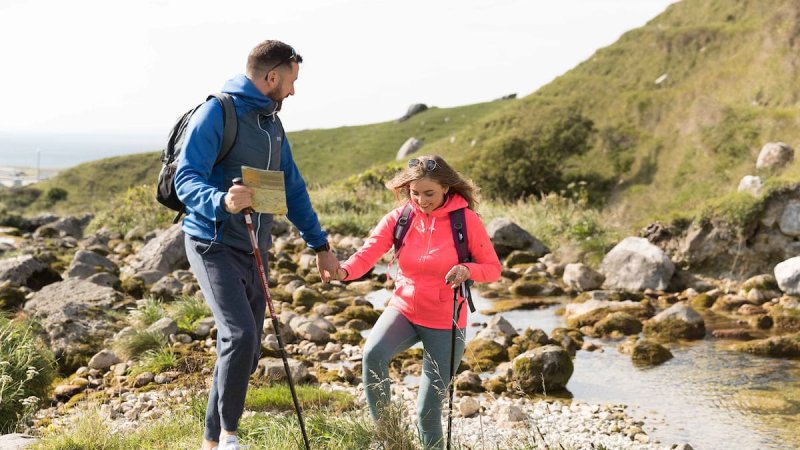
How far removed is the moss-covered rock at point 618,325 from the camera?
1048 cm

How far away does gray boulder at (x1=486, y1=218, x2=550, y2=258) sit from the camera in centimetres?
1638

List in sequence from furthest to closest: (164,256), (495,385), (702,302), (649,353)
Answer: (164,256) < (702,302) < (649,353) < (495,385)

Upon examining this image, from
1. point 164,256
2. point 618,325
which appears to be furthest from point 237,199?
point 164,256

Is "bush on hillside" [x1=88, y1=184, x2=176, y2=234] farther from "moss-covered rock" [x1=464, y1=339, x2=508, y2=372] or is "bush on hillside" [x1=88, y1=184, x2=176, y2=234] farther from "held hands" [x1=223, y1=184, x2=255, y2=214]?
"held hands" [x1=223, y1=184, x2=255, y2=214]

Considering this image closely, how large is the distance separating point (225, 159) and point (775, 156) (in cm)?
1667

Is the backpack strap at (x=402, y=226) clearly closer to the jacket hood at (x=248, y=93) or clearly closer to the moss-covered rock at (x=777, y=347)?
the jacket hood at (x=248, y=93)

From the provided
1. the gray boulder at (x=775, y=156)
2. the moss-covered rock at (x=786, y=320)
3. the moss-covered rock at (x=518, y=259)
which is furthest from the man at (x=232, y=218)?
the gray boulder at (x=775, y=156)

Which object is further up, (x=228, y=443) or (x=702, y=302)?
(x=228, y=443)

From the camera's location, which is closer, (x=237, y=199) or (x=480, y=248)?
(x=237, y=199)

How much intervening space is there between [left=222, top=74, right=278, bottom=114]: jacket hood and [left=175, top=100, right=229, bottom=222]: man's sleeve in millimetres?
142

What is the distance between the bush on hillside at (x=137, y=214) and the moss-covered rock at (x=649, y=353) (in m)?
12.9

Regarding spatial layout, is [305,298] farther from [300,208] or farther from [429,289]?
[429,289]

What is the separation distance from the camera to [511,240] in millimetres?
16375

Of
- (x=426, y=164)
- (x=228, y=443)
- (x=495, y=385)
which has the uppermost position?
(x=426, y=164)
